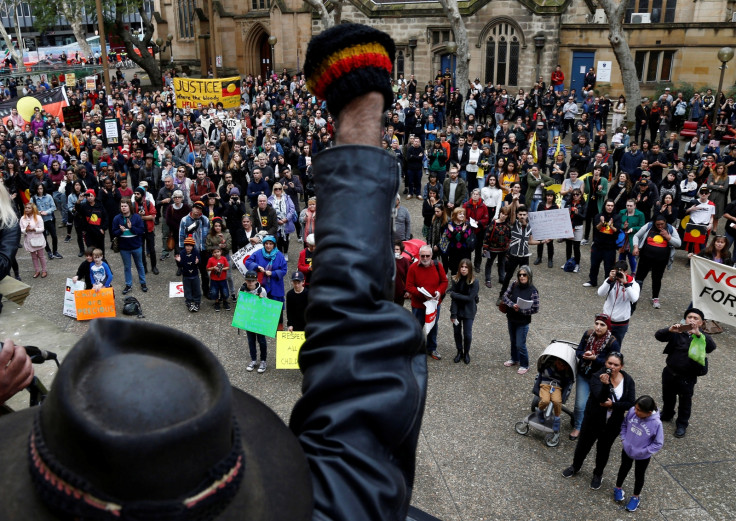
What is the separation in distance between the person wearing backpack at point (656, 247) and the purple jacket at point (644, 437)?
5.87 m

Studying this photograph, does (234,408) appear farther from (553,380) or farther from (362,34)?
(553,380)

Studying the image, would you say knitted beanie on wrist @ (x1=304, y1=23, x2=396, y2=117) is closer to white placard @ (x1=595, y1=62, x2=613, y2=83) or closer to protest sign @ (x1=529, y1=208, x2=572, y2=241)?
protest sign @ (x1=529, y1=208, x2=572, y2=241)

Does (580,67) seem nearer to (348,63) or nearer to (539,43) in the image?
(539,43)

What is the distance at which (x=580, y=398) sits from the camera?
8.33m

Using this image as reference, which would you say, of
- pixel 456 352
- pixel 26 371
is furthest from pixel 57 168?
pixel 26 371

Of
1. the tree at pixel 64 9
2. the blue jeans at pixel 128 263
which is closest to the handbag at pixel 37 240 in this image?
the blue jeans at pixel 128 263

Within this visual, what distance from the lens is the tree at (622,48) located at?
22.1m

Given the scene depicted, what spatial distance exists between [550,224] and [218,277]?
669 cm

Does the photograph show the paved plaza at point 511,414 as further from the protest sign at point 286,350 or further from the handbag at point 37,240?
the handbag at point 37,240

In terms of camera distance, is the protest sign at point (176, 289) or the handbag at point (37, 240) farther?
the handbag at point (37, 240)

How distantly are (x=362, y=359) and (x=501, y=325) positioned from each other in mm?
10792

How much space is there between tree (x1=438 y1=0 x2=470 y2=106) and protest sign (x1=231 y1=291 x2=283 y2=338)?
1888 centimetres

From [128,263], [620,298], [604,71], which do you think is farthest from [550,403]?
[604,71]

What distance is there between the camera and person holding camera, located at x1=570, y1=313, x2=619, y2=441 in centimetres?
792
